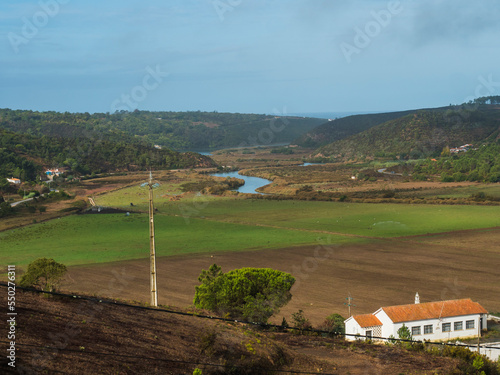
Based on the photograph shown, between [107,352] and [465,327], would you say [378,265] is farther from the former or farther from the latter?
[107,352]

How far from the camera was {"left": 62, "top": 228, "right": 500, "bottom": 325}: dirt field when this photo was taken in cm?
3247

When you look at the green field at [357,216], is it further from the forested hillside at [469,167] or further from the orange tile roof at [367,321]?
the forested hillside at [469,167]

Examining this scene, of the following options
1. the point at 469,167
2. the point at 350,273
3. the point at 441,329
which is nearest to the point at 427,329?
the point at 441,329

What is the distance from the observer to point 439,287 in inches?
1393

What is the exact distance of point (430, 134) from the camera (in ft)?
597

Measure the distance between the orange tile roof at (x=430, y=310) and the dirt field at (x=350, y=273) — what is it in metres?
4.30

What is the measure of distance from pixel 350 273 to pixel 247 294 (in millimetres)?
15680

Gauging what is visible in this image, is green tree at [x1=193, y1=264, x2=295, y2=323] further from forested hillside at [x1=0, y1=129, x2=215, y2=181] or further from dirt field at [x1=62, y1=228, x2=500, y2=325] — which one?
forested hillside at [x1=0, y1=129, x2=215, y2=181]

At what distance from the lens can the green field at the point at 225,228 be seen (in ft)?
164

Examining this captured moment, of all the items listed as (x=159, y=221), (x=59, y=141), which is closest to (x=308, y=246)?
(x=159, y=221)

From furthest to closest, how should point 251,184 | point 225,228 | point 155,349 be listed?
1. point 251,184
2. point 225,228
3. point 155,349

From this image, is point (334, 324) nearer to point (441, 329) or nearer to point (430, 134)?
point (441, 329)

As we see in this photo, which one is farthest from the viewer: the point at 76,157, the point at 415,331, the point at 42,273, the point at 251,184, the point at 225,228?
the point at 76,157

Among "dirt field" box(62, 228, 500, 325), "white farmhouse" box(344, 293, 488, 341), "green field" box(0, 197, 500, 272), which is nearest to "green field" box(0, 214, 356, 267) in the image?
"green field" box(0, 197, 500, 272)
